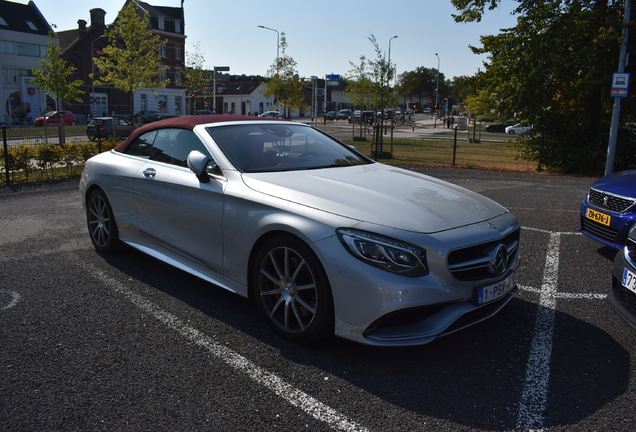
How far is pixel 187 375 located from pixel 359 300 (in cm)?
116

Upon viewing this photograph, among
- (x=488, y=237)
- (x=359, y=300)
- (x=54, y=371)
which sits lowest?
(x=54, y=371)

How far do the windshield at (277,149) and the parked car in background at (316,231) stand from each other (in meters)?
0.02

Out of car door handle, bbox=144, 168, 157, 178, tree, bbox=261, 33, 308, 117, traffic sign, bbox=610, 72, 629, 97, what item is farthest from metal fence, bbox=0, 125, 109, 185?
tree, bbox=261, 33, 308, 117

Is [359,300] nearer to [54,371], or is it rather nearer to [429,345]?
[429,345]

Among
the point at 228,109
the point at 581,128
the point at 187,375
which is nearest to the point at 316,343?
the point at 187,375

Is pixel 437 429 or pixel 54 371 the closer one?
pixel 437 429

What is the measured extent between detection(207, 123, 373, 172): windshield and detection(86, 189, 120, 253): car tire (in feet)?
5.67

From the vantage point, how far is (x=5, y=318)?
402 cm

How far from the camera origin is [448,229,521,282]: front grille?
319cm

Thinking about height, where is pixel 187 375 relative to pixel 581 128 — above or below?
below

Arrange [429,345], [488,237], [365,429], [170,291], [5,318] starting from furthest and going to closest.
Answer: [170,291]
[5,318]
[429,345]
[488,237]
[365,429]

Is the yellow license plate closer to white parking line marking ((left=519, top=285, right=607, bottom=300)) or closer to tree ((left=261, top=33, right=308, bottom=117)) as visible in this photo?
white parking line marking ((left=519, top=285, right=607, bottom=300))

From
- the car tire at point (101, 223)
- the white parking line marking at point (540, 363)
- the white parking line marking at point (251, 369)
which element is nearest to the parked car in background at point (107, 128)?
the car tire at point (101, 223)

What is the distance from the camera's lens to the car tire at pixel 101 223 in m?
5.39
